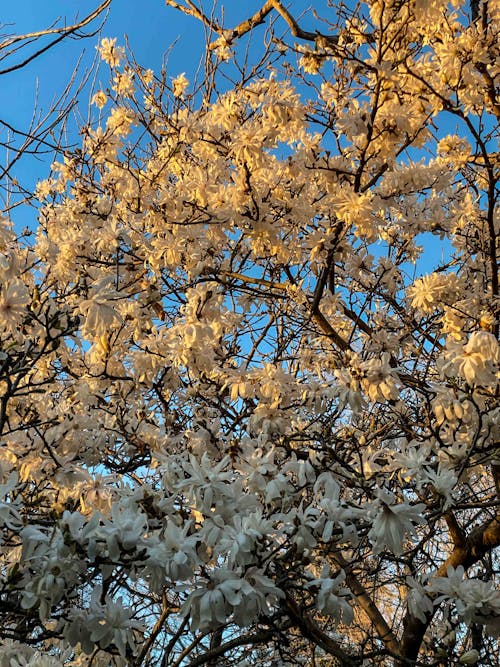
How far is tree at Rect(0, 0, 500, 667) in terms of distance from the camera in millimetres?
1739

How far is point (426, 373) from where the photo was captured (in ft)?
12.2

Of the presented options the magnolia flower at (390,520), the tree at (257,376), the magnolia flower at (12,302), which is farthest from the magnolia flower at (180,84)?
the magnolia flower at (390,520)

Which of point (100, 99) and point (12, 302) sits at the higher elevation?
point (100, 99)

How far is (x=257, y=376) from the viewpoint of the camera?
10.0 ft

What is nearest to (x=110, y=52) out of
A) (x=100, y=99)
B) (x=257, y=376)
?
(x=100, y=99)

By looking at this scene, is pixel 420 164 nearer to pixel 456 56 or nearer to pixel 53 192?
pixel 456 56

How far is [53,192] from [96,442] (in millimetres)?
2736

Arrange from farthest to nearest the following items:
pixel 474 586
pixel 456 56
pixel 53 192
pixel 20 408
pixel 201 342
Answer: pixel 53 192
pixel 456 56
pixel 20 408
pixel 201 342
pixel 474 586

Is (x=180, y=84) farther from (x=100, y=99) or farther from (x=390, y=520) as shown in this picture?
(x=390, y=520)

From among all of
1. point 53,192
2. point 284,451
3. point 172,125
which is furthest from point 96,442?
point 53,192

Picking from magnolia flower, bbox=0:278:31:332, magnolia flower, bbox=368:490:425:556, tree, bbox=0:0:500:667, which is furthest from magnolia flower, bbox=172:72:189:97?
magnolia flower, bbox=368:490:425:556

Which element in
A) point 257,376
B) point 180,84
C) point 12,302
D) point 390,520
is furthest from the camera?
point 180,84

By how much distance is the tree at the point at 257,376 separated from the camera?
68.5 inches

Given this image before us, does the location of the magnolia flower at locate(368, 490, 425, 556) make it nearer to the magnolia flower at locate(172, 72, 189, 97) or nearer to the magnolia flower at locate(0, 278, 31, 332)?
the magnolia flower at locate(0, 278, 31, 332)
